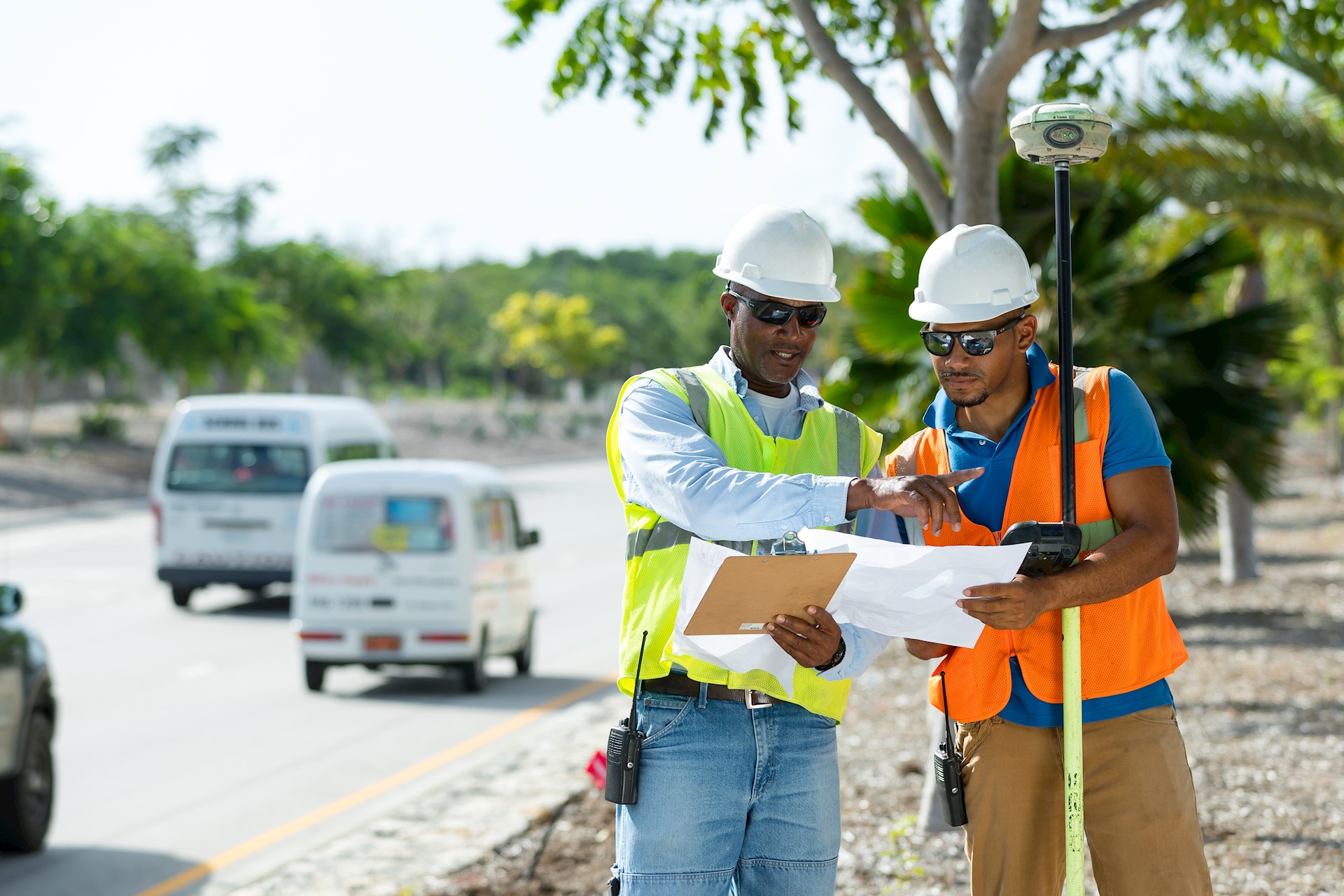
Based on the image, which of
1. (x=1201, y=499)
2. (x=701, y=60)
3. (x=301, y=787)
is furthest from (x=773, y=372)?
(x=1201, y=499)

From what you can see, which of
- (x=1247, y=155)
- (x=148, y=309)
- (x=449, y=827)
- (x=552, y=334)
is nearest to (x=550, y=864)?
(x=449, y=827)

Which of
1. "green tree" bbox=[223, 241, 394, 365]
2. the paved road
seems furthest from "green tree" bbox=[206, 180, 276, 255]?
the paved road

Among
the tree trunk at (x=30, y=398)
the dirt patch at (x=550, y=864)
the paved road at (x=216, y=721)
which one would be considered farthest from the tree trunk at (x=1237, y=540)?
the tree trunk at (x=30, y=398)

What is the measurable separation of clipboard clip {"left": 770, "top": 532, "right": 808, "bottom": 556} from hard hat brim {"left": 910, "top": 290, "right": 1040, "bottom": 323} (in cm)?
56

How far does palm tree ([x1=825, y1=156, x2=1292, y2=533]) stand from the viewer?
9.62 metres

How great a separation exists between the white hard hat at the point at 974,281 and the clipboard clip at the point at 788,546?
580mm

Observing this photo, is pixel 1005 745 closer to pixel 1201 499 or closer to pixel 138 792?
pixel 138 792

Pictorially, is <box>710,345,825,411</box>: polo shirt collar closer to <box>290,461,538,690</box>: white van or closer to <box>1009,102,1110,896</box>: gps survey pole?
<box>1009,102,1110,896</box>: gps survey pole

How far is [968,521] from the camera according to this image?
325cm

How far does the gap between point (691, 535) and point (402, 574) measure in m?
8.15

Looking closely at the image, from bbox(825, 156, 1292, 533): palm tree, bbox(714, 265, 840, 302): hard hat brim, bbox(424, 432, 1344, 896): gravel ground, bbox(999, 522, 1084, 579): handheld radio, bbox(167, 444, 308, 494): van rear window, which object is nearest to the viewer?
bbox(999, 522, 1084, 579): handheld radio

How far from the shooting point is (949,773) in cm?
327

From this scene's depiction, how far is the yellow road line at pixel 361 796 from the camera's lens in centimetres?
643

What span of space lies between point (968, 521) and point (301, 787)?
5736mm
